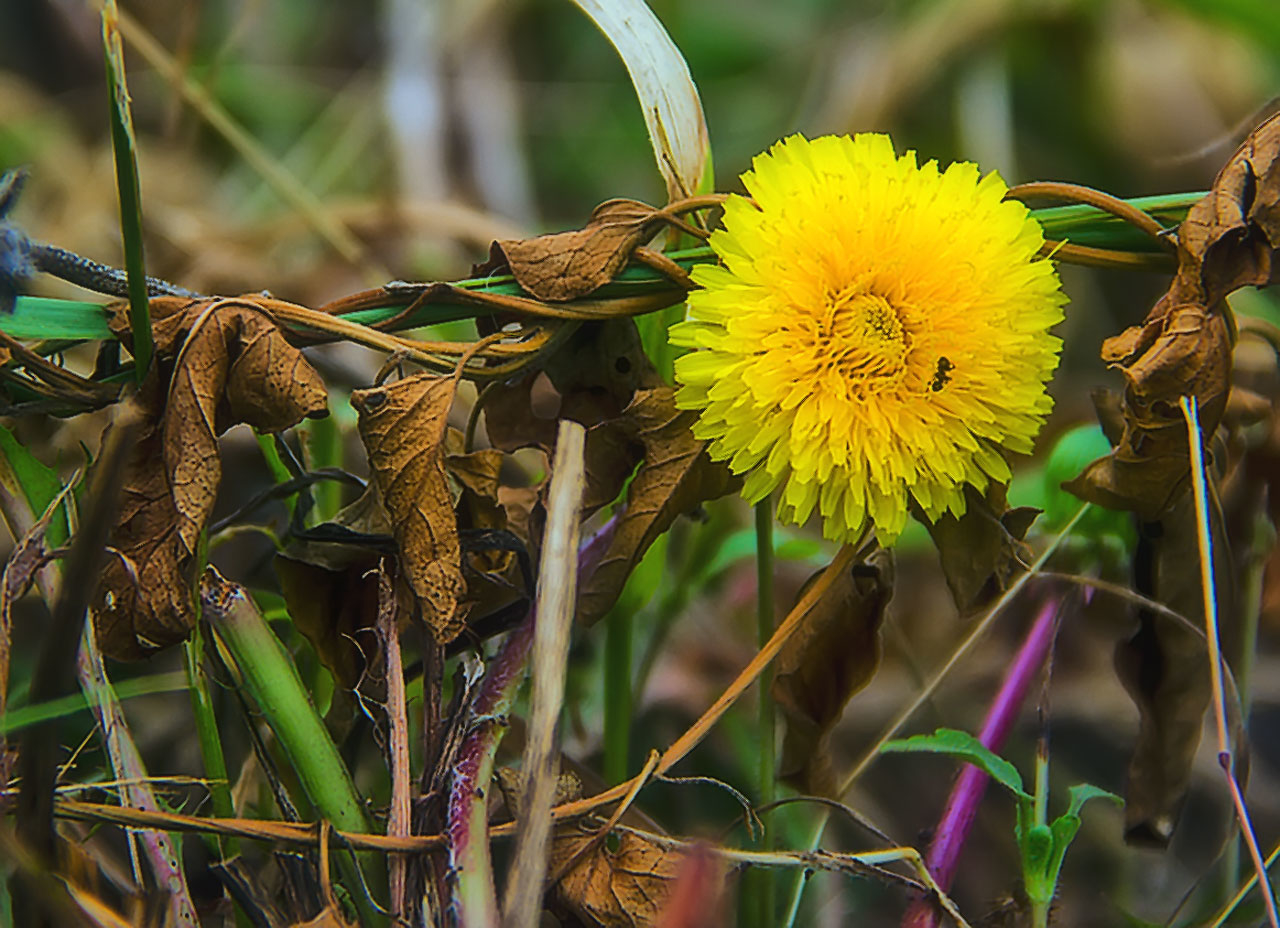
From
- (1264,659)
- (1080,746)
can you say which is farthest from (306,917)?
(1264,659)

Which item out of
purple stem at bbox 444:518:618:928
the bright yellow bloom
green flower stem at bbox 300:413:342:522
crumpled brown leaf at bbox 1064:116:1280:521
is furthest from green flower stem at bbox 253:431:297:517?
crumpled brown leaf at bbox 1064:116:1280:521

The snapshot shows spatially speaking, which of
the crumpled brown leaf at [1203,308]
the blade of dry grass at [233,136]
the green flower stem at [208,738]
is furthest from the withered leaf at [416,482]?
the blade of dry grass at [233,136]

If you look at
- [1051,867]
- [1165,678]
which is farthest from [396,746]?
[1165,678]

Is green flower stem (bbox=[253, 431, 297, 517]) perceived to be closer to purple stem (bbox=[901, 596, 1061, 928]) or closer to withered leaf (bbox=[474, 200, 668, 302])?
withered leaf (bbox=[474, 200, 668, 302])

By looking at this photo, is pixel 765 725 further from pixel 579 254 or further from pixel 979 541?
pixel 579 254

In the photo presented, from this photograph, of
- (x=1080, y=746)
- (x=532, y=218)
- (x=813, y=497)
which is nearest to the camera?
(x=813, y=497)

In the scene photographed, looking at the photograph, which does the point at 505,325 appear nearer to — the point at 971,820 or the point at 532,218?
the point at 971,820

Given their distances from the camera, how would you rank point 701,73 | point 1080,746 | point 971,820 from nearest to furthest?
point 971,820
point 1080,746
point 701,73
